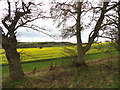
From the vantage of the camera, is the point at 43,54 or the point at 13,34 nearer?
the point at 13,34

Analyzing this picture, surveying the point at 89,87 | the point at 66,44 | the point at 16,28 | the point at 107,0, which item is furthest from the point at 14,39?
the point at 107,0

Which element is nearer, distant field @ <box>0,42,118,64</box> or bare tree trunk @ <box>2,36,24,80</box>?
bare tree trunk @ <box>2,36,24,80</box>

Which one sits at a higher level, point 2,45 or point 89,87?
point 2,45

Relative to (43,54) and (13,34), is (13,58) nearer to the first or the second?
(13,34)

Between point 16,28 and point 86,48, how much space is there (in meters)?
5.88

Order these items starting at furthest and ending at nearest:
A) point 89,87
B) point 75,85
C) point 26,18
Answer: point 26,18 → point 75,85 → point 89,87

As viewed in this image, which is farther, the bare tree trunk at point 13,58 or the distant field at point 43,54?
the distant field at point 43,54

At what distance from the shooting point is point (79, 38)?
34.8ft

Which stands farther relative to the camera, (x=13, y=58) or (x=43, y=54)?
(x=43, y=54)

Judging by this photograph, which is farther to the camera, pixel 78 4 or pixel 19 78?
pixel 78 4

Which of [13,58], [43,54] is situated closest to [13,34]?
[13,58]

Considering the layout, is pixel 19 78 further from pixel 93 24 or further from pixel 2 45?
pixel 93 24

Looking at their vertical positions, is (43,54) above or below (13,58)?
below

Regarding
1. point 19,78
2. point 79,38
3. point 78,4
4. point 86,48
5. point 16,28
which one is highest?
point 78,4
